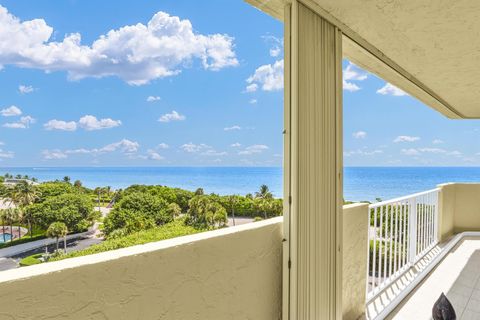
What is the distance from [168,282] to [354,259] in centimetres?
170

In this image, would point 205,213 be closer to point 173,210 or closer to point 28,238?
point 173,210

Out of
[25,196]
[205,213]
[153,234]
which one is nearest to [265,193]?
[205,213]

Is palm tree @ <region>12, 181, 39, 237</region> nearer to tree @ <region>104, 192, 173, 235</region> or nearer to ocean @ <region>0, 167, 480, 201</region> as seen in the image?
tree @ <region>104, 192, 173, 235</region>

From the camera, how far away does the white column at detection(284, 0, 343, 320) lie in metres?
1.69

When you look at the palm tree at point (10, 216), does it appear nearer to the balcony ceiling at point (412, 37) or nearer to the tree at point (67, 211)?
the tree at point (67, 211)

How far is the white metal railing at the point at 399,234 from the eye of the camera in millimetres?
2895

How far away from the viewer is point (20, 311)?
2.80 ft

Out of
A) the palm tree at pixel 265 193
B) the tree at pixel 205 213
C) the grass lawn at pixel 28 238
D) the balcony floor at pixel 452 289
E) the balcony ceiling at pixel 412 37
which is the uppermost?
the balcony ceiling at pixel 412 37

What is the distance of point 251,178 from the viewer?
69750 mm

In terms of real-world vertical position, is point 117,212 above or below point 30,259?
above

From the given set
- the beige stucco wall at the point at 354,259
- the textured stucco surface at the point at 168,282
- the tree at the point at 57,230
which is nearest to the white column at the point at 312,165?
the textured stucco surface at the point at 168,282

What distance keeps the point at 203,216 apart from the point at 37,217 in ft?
59.4

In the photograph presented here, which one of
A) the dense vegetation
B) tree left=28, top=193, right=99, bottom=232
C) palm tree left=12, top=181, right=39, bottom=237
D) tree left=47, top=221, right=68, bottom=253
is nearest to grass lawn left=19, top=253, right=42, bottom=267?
the dense vegetation

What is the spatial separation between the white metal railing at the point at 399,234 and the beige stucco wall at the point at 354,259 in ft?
0.38
